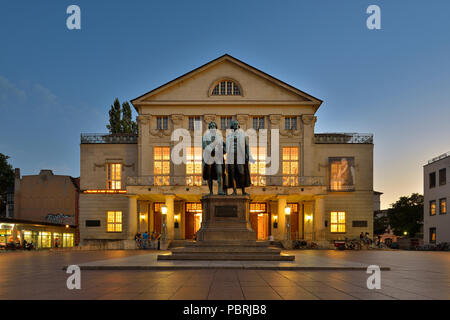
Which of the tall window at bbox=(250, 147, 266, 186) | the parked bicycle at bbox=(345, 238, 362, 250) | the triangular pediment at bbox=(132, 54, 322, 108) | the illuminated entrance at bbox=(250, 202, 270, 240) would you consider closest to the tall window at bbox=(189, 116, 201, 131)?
the triangular pediment at bbox=(132, 54, 322, 108)

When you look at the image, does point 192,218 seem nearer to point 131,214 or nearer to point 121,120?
point 131,214

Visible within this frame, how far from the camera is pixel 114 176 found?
137 feet

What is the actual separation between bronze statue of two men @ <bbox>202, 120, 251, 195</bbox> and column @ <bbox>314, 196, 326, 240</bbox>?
19902 mm

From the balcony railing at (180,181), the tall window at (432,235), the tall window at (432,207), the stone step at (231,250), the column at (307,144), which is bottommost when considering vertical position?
the tall window at (432,235)

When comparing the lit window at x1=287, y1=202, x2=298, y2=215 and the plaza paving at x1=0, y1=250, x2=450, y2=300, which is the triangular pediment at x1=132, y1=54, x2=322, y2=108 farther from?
the plaza paving at x1=0, y1=250, x2=450, y2=300

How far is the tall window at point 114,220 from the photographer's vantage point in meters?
41.1

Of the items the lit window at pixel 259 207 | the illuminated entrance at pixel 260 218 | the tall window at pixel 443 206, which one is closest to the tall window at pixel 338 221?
the illuminated entrance at pixel 260 218

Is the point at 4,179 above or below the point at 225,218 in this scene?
above

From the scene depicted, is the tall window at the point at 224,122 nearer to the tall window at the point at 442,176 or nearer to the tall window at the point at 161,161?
the tall window at the point at 161,161

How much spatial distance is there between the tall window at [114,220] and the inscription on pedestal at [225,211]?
26707 mm

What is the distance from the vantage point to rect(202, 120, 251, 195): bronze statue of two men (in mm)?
17250

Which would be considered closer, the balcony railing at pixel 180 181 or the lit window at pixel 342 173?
the balcony railing at pixel 180 181

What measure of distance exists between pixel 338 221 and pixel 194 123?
17232mm

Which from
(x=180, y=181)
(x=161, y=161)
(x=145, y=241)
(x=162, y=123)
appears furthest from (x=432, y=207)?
(x=145, y=241)
